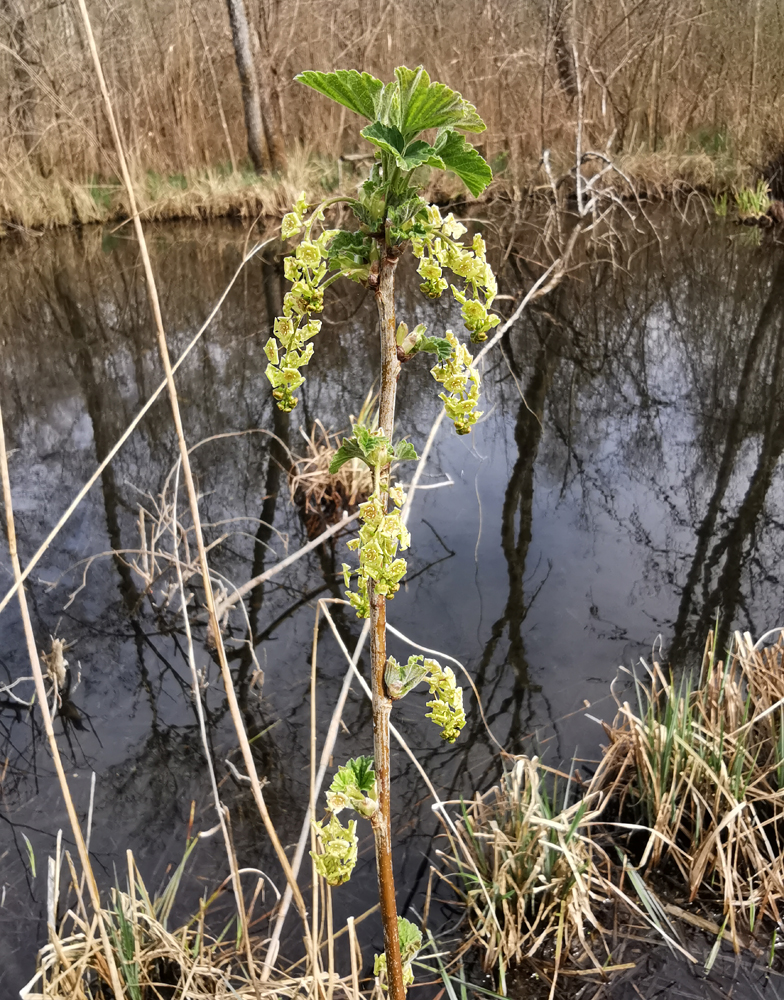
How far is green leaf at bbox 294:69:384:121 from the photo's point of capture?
627 mm

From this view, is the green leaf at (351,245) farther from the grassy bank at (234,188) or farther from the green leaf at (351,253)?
the grassy bank at (234,188)

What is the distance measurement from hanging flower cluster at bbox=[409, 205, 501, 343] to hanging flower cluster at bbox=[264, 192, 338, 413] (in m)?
0.09

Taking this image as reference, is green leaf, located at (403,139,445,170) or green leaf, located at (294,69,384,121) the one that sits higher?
green leaf, located at (294,69,384,121)

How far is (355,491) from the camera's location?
11.6ft

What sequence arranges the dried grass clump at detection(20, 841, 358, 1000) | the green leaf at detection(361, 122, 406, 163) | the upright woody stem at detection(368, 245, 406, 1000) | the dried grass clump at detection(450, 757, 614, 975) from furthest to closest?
the dried grass clump at detection(450, 757, 614, 975), the dried grass clump at detection(20, 841, 358, 1000), the upright woody stem at detection(368, 245, 406, 1000), the green leaf at detection(361, 122, 406, 163)

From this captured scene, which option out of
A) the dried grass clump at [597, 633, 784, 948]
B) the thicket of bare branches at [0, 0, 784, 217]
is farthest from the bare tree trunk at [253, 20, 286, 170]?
the dried grass clump at [597, 633, 784, 948]

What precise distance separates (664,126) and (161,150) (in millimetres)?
6837

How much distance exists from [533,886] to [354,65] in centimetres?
1046

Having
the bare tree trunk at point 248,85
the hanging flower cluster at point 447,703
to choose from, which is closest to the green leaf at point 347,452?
the hanging flower cluster at point 447,703

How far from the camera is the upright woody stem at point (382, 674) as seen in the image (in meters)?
0.69

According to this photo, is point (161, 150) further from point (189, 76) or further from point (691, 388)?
point (691, 388)

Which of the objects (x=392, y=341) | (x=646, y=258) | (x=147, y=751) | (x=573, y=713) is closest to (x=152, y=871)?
(x=147, y=751)

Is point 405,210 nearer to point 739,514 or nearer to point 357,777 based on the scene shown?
point 357,777

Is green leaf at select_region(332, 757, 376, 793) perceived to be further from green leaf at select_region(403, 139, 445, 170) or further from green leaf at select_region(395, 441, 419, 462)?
green leaf at select_region(403, 139, 445, 170)
